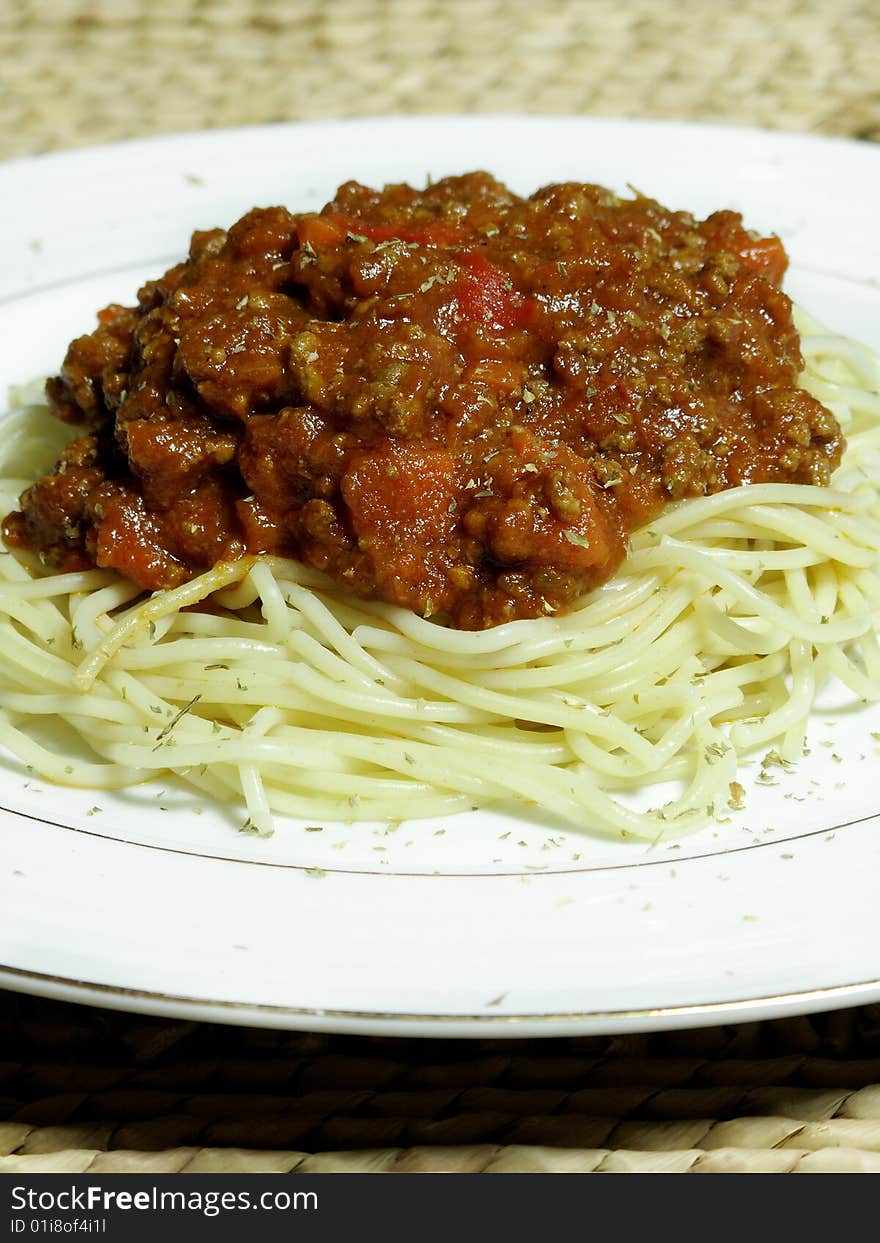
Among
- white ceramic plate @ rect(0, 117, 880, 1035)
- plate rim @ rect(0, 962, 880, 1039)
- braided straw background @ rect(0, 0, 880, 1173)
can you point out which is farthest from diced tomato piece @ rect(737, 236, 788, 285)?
plate rim @ rect(0, 962, 880, 1039)

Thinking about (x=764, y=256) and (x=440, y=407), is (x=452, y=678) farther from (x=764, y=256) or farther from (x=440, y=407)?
(x=764, y=256)

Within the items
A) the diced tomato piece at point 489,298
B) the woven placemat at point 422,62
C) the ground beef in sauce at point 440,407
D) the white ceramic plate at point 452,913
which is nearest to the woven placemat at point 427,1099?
the white ceramic plate at point 452,913

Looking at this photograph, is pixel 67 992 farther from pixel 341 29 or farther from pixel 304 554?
pixel 341 29

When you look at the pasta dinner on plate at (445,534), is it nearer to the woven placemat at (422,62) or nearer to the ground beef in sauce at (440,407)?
the ground beef in sauce at (440,407)

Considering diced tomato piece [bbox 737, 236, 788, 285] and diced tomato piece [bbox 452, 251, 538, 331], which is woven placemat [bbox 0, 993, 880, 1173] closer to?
diced tomato piece [bbox 452, 251, 538, 331]

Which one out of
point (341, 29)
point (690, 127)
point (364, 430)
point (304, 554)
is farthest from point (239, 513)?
point (341, 29)

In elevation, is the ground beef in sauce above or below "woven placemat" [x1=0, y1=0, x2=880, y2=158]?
below
